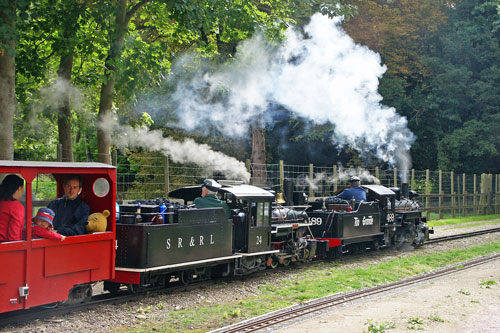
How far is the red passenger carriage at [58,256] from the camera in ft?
24.6

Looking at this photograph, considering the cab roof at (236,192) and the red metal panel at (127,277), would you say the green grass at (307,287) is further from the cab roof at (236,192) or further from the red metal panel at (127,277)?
the cab roof at (236,192)

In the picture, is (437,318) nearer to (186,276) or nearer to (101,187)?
(186,276)

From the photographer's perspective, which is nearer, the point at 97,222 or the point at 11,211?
the point at 11,211

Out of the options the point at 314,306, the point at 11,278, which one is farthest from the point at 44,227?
the point at 314,306

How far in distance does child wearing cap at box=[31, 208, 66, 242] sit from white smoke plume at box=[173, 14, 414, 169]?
11.8 m

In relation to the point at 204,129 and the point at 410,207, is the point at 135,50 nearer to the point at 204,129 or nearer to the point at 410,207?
the point at 410,207

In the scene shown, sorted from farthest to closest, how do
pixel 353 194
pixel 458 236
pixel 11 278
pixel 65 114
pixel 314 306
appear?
1. pixel 458 236
2. pixel 353 194
3. pixel 65 114
4. pixel 314 306
5. pixel 11 278

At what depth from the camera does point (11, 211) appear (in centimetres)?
769

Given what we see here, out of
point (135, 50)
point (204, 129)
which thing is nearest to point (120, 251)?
point (135, 50)

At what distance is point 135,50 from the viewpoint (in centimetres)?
1423

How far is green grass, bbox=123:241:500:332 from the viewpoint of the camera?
838 centimetres

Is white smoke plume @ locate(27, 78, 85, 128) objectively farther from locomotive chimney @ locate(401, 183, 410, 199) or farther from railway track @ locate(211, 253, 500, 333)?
locomotive chimney @ locate(401, 183, 410, 199)

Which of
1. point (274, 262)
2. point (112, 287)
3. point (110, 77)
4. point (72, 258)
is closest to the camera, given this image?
point (72, 258)

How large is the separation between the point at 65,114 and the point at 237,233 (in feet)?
19.0
